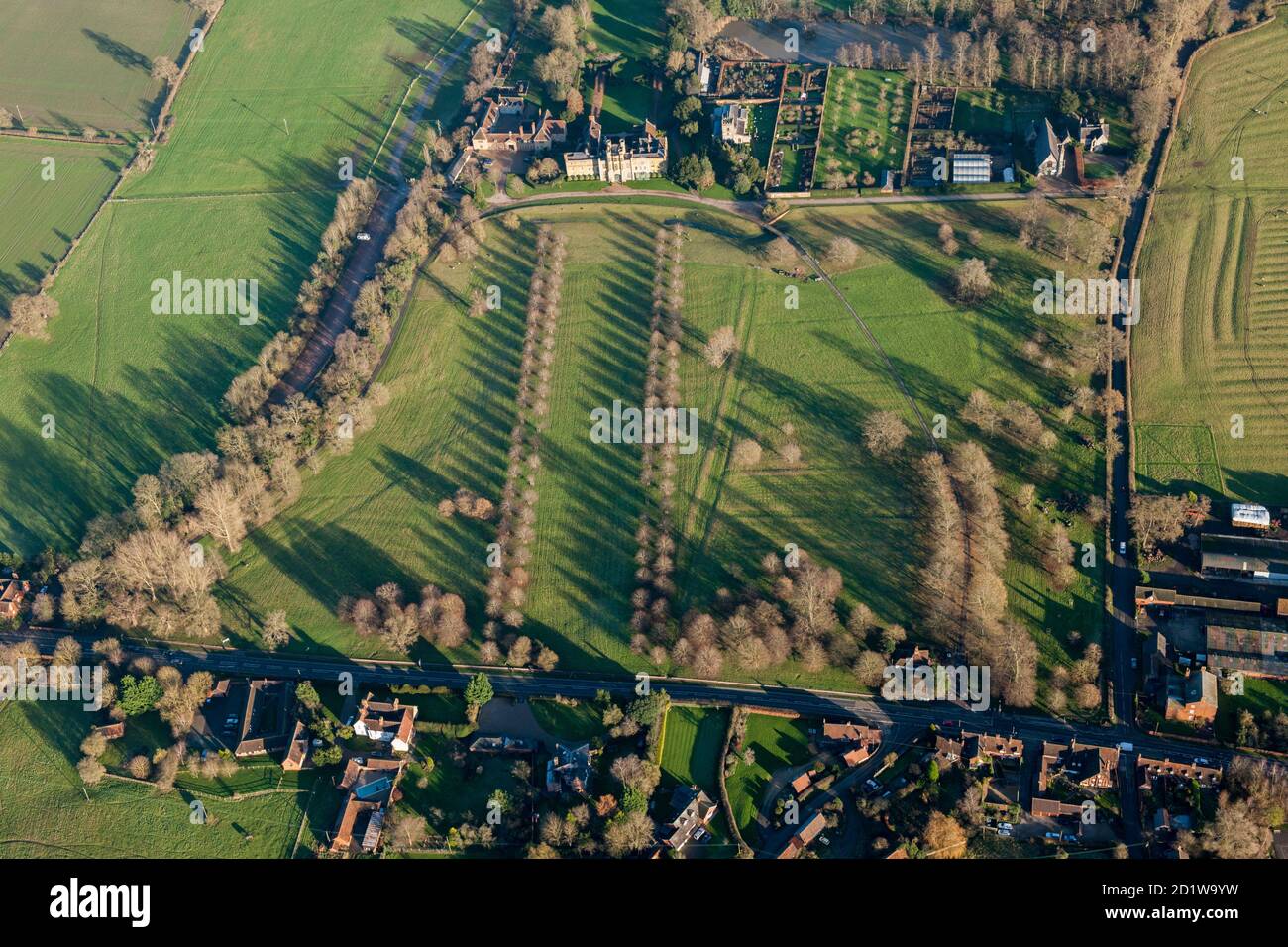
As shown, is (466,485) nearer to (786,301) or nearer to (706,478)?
(706,478)

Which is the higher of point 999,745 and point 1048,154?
point 1048,154

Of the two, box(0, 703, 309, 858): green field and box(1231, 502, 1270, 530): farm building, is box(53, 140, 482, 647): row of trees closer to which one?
box(0, 703, 309, 858): green field

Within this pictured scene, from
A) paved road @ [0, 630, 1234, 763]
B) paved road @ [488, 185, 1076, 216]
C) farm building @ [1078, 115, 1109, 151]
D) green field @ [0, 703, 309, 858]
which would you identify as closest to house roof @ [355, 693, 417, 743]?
paved road @ [0, 630, 1234, 763]

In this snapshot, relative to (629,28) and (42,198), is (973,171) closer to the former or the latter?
(629,28)

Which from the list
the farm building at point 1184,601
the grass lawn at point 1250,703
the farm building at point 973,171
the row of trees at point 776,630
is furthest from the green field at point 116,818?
the farm building at point 973,171

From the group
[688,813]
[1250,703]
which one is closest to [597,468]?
[688,813]

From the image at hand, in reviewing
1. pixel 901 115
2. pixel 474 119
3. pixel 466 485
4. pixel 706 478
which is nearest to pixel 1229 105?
pixel 901 115
